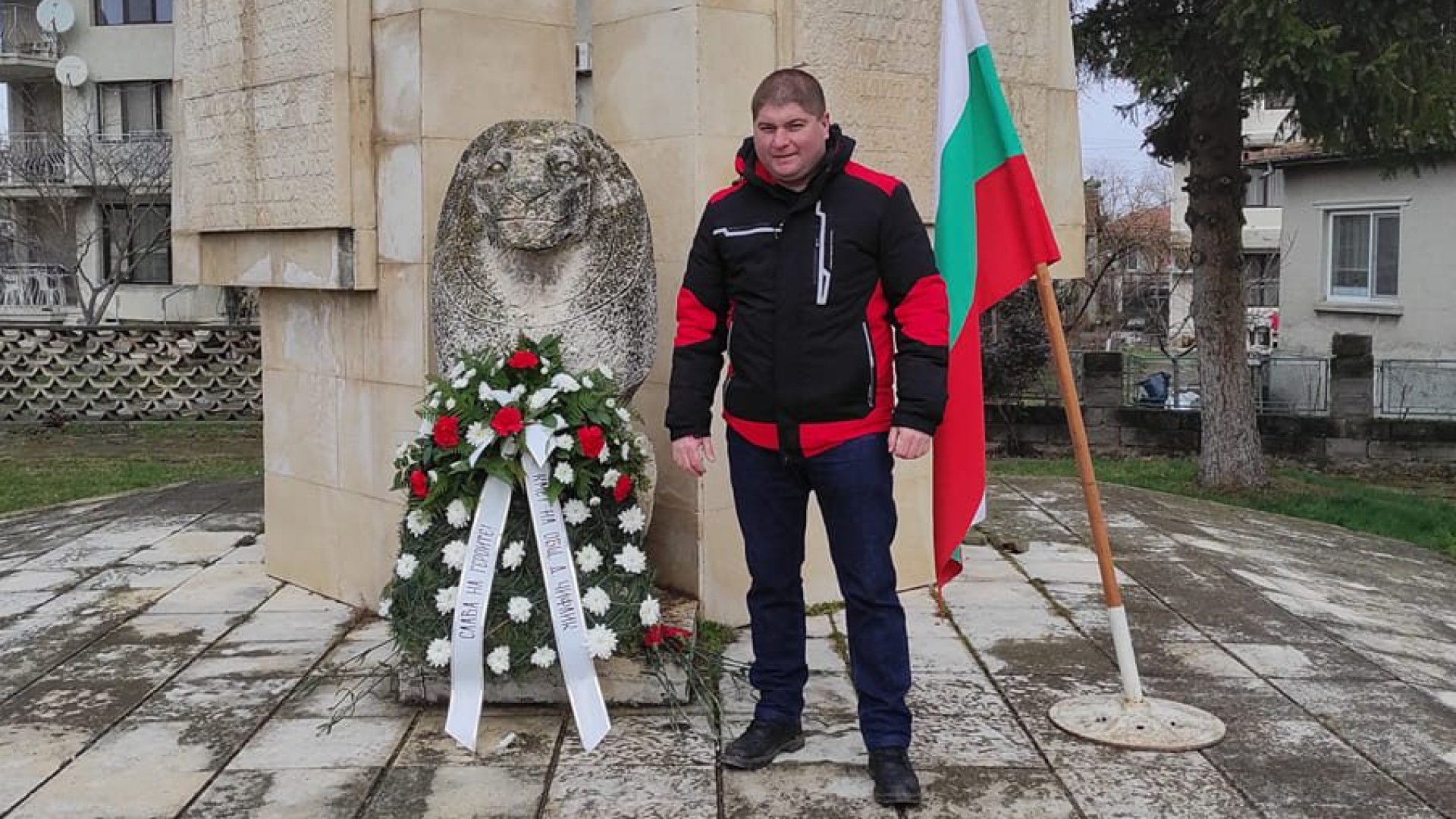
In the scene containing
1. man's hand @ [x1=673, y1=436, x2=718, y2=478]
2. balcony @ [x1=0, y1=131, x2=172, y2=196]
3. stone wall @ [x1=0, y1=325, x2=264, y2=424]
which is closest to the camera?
man's hand @ [x1=673, y1=436, x2=718, y2=478]

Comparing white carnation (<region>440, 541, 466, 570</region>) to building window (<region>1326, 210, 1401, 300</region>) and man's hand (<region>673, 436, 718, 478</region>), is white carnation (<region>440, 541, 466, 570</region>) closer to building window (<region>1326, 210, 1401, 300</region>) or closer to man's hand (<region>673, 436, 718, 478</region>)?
man's hand (<region>673, 436, 718, 478</region>)

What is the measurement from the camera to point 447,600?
4.55m

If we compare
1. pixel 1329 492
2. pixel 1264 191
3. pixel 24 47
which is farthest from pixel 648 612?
pixel 1264 191

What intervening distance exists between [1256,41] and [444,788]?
8.61 meters

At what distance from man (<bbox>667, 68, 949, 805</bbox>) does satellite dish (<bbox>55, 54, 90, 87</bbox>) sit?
29.1 meters

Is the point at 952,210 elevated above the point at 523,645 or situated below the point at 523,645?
above

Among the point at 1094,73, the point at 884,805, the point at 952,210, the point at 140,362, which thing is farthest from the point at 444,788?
the point at 140,362


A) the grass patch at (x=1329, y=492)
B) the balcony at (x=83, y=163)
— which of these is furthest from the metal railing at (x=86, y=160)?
the grass patch at (x=1329, y=492)

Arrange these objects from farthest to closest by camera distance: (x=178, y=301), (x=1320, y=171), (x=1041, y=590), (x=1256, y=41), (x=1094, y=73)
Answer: (x=178, y=301) → (x=1320, y=171) → (x=1094, y=73) → (x=1256, y=41) → (x=1041, y=590)

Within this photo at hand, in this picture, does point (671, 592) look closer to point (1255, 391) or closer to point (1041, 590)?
point (1041, 590)

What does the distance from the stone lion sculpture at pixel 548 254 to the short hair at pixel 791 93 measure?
3.81 feet

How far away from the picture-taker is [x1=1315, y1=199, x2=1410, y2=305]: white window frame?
18.7 m

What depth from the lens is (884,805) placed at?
12.9 feet

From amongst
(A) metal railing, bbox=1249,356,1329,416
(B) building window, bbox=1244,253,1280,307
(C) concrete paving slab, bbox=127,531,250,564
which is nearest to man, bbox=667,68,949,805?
(C) concrete paving slab, bbox=127,531,250,564
